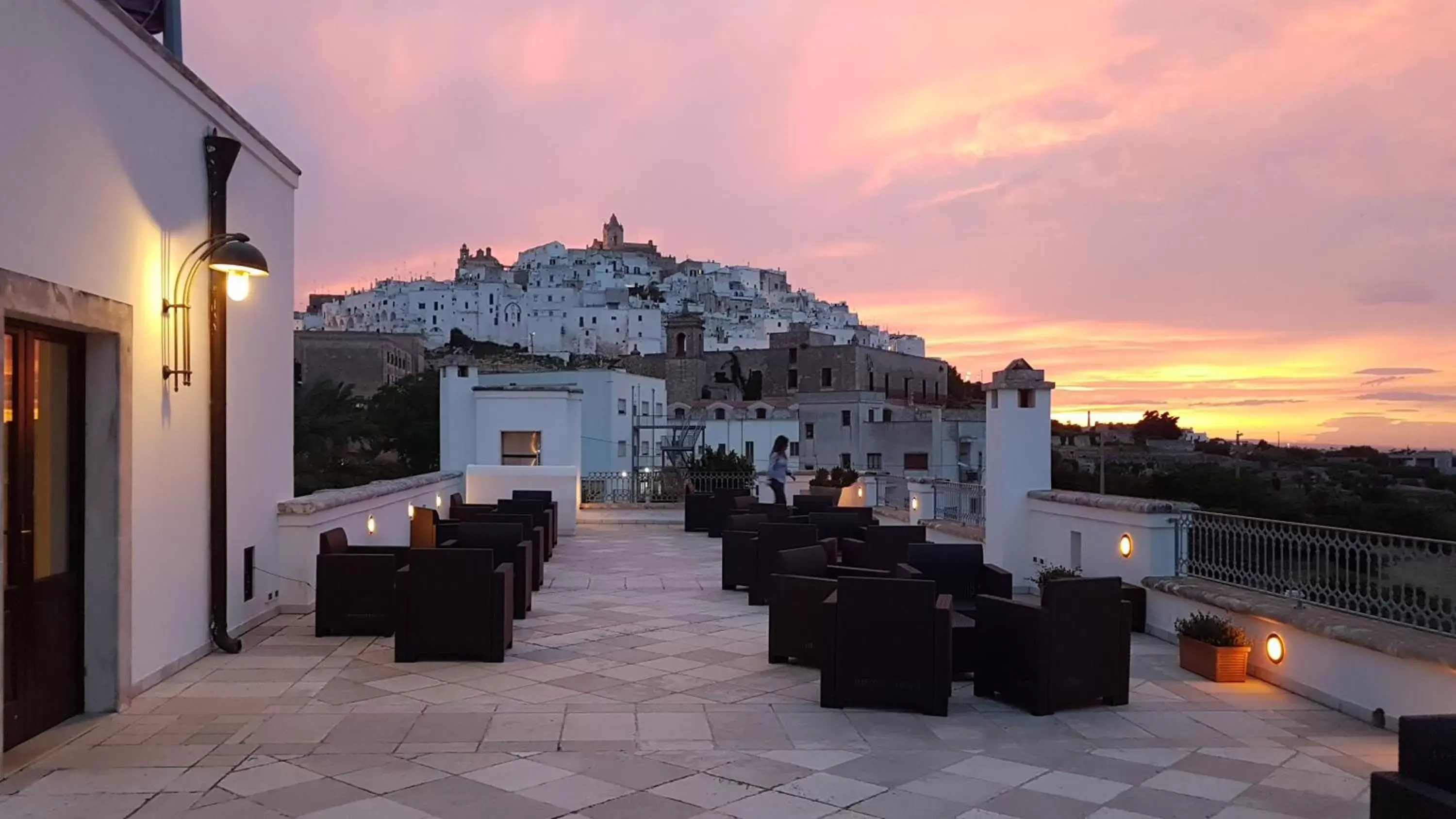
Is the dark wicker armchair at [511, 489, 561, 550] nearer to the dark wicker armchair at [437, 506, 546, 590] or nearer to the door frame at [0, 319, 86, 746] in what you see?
the dark wicker armchair at [437, 506, 546, 590]

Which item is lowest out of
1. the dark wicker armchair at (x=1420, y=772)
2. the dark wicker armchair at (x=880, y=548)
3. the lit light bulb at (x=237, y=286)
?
the dark wicker armchair at (x=880, y=548)

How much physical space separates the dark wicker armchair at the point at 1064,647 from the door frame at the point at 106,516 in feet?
17.1

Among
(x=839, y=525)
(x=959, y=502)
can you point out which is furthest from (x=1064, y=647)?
(x=959, y=502)

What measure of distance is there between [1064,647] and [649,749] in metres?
2.54

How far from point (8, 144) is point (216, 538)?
330 cm

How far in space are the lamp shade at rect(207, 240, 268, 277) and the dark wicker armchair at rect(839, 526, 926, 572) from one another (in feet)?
19.4

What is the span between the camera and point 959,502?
12484mm

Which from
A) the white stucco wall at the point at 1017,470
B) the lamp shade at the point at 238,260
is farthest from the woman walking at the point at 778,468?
the lamp shade at the point at 238,260

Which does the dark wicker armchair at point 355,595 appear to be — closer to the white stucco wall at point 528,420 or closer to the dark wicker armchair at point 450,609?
the dark wicker armchair at point 450,609

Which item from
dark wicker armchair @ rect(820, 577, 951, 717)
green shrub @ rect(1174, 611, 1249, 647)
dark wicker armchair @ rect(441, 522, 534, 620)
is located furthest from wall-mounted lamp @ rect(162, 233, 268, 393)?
green shrub @ rect(1174, 611, 1249, 647)

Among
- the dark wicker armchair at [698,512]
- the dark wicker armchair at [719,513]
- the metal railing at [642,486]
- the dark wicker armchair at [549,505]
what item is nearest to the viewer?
the dark wicker armchair at [549,505]

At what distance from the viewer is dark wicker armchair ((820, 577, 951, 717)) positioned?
218 inches

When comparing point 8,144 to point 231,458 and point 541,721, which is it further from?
point 541,721

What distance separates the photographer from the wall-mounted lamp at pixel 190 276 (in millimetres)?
6301
